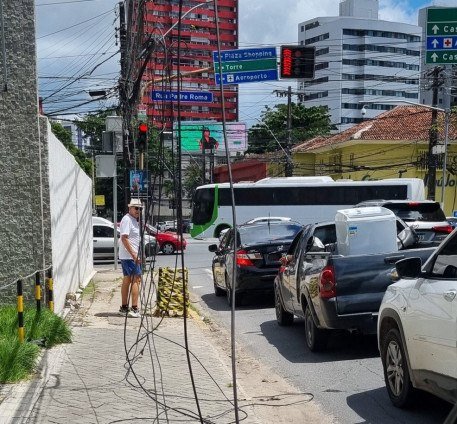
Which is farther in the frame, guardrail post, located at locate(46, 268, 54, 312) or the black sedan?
the black sedan

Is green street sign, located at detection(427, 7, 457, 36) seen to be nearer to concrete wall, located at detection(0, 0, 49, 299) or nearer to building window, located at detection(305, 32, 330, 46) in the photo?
concrete wall, located at detection(0, 0, 49, 299)

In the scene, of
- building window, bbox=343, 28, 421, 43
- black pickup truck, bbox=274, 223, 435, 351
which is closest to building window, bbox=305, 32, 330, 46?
building window, bbox=343, 28, 421, 43

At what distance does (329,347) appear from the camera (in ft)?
28.9

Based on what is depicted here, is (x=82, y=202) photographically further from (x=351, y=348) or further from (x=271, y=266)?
(x=351, y=348)

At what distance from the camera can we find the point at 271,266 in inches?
506

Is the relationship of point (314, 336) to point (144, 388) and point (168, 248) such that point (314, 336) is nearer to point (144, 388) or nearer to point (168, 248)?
point (144, 388)

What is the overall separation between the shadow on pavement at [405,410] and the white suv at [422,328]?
100 mm

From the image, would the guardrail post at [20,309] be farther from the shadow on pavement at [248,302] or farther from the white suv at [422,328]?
the shadow on pavement at [248,302]

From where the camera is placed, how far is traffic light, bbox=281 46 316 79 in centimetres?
1847

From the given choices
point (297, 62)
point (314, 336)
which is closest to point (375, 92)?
point (297, 62)

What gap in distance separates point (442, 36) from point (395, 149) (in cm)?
3093

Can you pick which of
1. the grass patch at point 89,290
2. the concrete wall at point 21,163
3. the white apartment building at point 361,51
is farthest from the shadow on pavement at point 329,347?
the white apartment building at point 361,51

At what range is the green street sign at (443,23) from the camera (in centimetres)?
1498

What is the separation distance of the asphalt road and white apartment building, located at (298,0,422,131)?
9423cm
